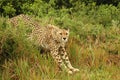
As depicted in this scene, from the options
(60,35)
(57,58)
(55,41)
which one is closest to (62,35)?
(60,35)

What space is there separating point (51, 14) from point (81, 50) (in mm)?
2388

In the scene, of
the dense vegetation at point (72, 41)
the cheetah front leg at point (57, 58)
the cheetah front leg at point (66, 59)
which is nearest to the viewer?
the dense vegetation at point (72, 41)

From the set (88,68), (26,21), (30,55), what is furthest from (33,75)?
(26,21)

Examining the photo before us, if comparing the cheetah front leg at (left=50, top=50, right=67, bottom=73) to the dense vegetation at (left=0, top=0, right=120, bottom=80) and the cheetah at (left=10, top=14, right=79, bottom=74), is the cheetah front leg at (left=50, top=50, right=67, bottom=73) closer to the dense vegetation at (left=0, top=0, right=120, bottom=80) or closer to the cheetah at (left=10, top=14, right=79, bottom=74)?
the cheetah at (left=10, top=14, right=79, bottom=74)

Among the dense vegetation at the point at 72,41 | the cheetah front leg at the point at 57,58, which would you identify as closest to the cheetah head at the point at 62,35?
the cheetah front leg at the point at 57,58

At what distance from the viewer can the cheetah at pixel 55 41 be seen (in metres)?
7.61

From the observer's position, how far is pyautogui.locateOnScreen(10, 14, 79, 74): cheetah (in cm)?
761

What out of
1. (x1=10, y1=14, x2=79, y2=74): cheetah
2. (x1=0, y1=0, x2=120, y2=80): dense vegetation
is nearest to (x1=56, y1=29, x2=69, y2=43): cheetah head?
(x1=10, y1=14, x2=79, y2=74): cheetah

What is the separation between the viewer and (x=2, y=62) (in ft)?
23.1

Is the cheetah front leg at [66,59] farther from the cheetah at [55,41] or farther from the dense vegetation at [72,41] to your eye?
the dense vegetation at [72,41]

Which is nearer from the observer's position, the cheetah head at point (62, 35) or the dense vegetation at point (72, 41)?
the dense vegetation at point (72, 41)

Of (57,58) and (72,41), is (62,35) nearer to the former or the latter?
(57,58)

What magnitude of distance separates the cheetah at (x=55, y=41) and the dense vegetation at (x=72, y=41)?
195mm

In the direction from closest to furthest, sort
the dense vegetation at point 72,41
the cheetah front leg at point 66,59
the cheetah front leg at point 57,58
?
the dense vegetation at point 72,41, the cheetah front leg at point 57,58, the cheetah front leg at point 66,59
